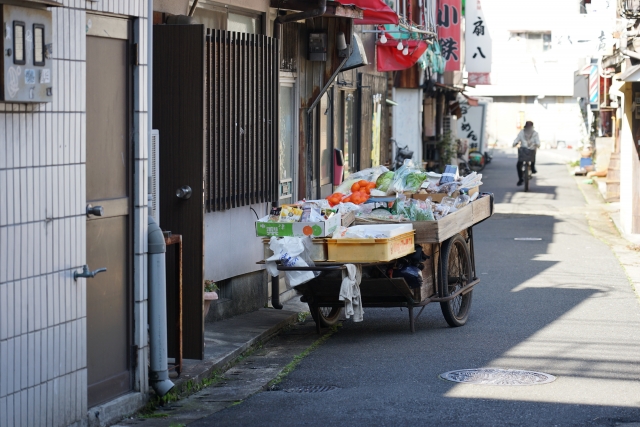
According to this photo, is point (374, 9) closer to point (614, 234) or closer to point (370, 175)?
point (370, 175)

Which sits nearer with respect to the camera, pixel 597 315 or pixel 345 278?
pixel 345 278

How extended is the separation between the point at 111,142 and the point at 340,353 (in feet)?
11.6

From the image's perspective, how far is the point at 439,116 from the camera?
3553cm

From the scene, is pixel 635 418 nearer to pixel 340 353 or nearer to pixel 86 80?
pixel 340 353

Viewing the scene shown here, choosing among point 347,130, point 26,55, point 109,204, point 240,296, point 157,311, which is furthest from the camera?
point 347,130

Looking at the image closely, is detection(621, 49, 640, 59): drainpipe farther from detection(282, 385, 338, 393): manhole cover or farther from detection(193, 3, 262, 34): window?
detection(282, 385, 338, 393): manhole cover

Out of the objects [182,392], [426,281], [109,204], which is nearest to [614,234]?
[426,281]

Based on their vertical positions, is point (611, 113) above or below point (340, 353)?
above

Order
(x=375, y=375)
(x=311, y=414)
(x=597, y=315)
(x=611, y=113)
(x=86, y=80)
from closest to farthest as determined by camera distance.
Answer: (x=86, y=80), (x=311, y=414), (x=375, y=375), (x=597, y=315), (x=611, y=113)

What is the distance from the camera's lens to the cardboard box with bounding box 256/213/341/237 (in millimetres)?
8898

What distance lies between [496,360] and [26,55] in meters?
5.02

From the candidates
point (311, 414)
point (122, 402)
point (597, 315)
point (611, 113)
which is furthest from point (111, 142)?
point (611, 113)

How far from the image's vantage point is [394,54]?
60.9 ft

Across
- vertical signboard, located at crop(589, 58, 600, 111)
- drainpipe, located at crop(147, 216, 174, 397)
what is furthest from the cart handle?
vertical signboard, located at crop(589, 58, 600, 111)
